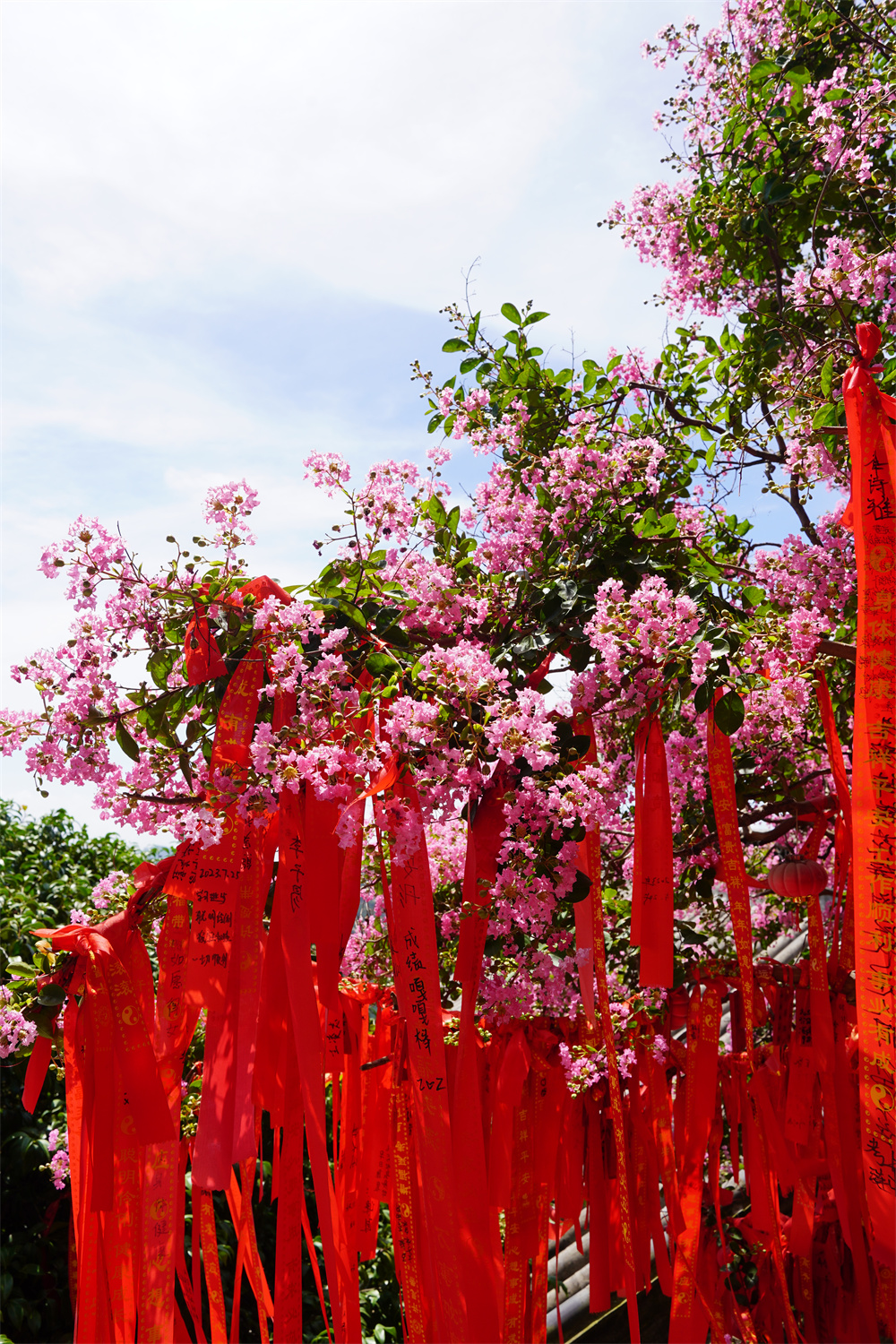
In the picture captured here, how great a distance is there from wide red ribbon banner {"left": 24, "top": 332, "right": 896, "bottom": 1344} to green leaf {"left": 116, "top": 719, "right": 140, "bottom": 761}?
17 centimetres

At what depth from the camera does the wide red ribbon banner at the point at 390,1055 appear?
1553mm

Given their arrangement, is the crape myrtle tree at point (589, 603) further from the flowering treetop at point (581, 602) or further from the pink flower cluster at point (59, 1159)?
the pink flower cluster at point (59, 1159)

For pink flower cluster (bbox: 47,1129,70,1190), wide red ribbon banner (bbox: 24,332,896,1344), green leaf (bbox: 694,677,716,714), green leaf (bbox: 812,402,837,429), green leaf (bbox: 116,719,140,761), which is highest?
green leaf (bbox: 812,402,837,429)

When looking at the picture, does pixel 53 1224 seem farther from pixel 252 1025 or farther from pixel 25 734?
pixel 25 734

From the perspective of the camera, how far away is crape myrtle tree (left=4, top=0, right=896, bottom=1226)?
64.0 inches

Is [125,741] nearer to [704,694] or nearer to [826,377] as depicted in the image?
[704,694]

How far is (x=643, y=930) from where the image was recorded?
6.40ft

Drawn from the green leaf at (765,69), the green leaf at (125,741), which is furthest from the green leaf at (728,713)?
the green leaf at (765,69)

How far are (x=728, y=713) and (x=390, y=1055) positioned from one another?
1.54 meters

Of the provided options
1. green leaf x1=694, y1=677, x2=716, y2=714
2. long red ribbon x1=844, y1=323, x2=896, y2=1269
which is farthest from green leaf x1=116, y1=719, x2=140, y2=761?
long red ribbon x1=844, y1=323, x2=896, y2=1269

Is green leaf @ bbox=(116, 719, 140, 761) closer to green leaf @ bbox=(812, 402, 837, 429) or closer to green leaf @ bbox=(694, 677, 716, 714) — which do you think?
green leaf @ bbox=(694, 677, 716, 714)

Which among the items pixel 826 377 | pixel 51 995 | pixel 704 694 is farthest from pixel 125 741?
pixel 826 377

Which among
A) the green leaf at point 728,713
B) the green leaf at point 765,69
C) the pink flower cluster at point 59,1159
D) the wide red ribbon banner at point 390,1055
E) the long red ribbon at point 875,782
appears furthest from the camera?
the green leaf at point 765,69

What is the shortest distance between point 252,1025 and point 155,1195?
396mm
